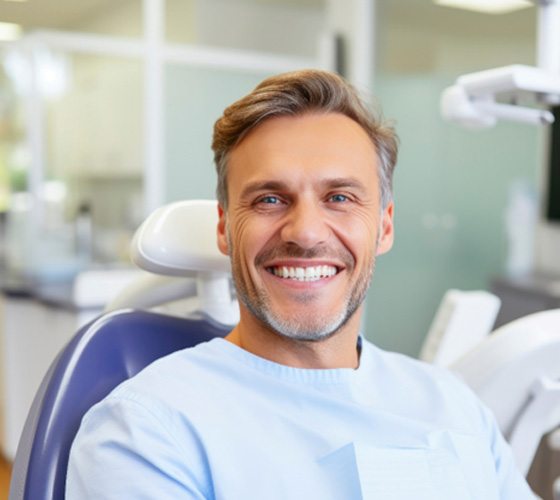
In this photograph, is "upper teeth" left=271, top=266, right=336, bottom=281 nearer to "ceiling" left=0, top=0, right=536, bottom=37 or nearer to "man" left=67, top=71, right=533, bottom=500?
"man" left=67, top=71, right=533, bottom=500

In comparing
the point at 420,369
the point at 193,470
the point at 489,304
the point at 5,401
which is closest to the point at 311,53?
the point at 5,401

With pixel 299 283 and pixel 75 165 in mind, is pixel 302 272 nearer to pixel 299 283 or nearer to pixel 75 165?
pixel 299 283

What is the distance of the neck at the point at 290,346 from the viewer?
3.33ft

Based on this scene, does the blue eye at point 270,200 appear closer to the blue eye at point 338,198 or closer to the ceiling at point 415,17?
the blue eye at point 338,198

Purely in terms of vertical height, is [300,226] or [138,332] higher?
[300,226]

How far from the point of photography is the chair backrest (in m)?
0.90

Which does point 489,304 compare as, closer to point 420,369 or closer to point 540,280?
point 420,369

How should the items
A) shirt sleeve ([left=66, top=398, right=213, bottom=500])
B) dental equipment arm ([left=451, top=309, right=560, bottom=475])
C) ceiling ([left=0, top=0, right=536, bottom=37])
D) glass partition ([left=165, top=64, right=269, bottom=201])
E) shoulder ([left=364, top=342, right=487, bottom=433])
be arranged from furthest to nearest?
glass partition ([left=165, top=64, right=269, bottom=201]) → ceiling ([left=0, top=0, right=536, bottom=37]) → dental equipment arm ([left=451, top=309, right=560, bottom=475]) → shoulder ([left=364, top=342, right=487, bottom=433]) → shirt sleeve ([left=66, top=398, right=213, bottom=500])

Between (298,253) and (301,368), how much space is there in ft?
0.52

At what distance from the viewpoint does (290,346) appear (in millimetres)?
1014

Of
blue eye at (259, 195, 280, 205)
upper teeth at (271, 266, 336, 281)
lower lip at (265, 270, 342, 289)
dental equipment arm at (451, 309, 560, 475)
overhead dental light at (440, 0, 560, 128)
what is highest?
overhead dental light at (440, 0, 560, 128)

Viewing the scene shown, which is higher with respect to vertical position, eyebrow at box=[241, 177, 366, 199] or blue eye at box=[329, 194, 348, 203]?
eyebrow at box=[241, 177, 366, 199]

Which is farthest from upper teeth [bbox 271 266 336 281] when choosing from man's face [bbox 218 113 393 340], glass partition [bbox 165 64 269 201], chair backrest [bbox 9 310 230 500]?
glass partition [bbox 165 64 269 201]

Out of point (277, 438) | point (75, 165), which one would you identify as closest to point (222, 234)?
point (277, 438)
